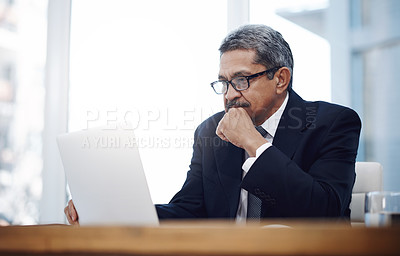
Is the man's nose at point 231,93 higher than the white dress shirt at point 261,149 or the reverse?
higher

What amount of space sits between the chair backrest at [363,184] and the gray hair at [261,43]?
524 mm

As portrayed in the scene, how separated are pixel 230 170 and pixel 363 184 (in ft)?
1.72

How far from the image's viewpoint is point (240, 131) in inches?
60.1

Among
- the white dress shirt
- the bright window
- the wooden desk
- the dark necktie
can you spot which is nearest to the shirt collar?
the white dress shirt

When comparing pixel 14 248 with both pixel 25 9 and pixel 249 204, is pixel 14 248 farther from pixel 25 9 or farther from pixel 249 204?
pixel 25 9

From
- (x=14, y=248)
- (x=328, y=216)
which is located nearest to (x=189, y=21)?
(x=328, y=216)

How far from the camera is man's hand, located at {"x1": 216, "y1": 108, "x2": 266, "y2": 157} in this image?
1.46 metres

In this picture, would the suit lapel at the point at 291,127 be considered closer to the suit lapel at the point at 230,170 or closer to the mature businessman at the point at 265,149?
the mature businessman at the point at 265,149

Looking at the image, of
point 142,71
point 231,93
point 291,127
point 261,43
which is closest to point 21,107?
point 142,71

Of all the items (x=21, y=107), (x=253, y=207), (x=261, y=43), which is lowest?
(x=253, y=207)

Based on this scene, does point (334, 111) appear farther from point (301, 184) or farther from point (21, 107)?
point (21, 107)

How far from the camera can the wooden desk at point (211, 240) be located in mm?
433

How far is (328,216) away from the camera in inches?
52.9

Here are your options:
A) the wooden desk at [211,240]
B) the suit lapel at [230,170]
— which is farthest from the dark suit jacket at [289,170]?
the wooden desk at [211,240]
